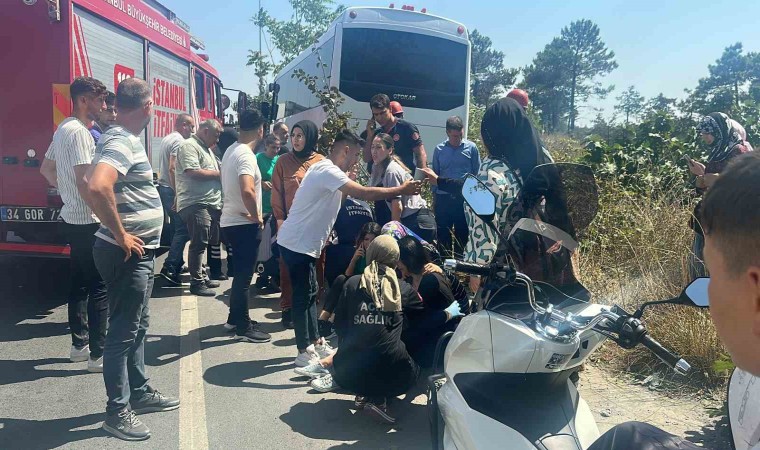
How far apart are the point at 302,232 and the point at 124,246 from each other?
144cm

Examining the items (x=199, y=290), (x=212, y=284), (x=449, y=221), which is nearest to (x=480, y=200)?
(x=449, y=221)

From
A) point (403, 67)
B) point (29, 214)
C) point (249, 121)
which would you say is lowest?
point (29, 214)

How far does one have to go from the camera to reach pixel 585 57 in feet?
227

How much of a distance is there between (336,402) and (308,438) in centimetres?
55

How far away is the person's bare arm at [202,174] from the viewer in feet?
21.2

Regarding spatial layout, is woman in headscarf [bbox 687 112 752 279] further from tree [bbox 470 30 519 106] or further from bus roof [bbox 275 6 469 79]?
tree [bbox 470 30 519 106]

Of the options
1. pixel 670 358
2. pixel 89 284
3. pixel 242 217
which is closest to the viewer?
pixel 670 358

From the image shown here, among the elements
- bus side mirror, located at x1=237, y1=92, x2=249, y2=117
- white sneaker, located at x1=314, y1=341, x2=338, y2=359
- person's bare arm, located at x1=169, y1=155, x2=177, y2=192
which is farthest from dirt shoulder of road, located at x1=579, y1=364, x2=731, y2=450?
bus side mirror, located at x1=237, y1=92, x2=249, y2=117

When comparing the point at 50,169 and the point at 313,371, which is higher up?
the point at 50,169

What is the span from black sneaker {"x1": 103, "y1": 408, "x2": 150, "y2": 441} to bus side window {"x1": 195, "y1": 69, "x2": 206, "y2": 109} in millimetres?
7999

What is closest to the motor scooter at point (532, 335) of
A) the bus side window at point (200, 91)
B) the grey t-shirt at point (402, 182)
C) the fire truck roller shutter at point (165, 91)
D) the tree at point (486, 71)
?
the grey t-shirt at point (402, 182)

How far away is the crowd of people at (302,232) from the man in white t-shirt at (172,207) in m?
0.04

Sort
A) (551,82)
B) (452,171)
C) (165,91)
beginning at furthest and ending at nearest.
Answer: (551,82)
(165,91)
(452,171)

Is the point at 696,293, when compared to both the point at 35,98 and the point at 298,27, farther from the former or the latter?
the point at 298,27
